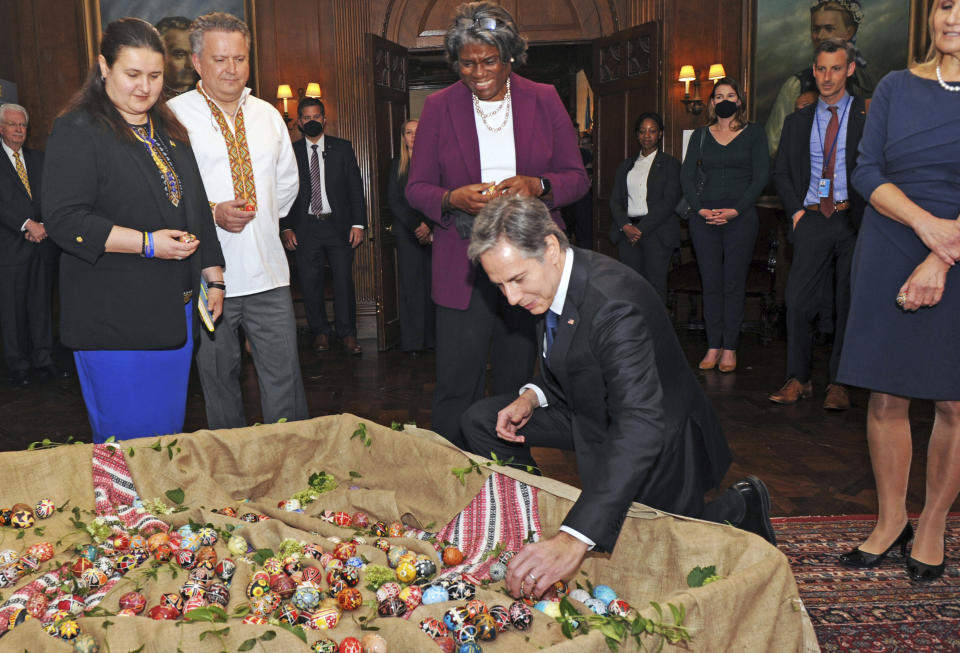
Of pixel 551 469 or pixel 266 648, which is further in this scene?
pixel 551 469

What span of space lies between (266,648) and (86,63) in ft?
23.6

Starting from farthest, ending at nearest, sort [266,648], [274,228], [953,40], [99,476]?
[274,228] < [99,476] < [953,40] < [266,648]

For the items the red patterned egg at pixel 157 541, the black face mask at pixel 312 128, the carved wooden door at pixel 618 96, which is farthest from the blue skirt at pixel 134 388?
the carved wooden door at pixel 618 96

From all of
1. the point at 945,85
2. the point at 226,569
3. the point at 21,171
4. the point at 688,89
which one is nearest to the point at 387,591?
the point at 226,569

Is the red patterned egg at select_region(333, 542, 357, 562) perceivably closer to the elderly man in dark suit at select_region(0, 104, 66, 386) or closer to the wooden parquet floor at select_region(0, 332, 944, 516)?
the wooden parquet floor at select_region(0, 332, 944, 516)

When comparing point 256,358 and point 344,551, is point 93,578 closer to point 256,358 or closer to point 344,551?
point 344,551

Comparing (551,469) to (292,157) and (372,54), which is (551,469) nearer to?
(292,157)

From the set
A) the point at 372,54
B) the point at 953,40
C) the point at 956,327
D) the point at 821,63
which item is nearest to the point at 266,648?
the point at 956,327

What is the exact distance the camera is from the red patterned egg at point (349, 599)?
1.88 meters

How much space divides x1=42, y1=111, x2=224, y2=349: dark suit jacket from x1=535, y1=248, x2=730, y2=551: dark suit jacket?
106 cm

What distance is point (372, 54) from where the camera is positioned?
20.8 ft

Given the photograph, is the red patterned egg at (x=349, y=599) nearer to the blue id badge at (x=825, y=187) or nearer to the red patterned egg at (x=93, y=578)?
the red patterned egg at (x=93, y=578)

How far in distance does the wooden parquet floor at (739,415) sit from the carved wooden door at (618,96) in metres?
1.90

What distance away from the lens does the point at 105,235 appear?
87.5 inches
